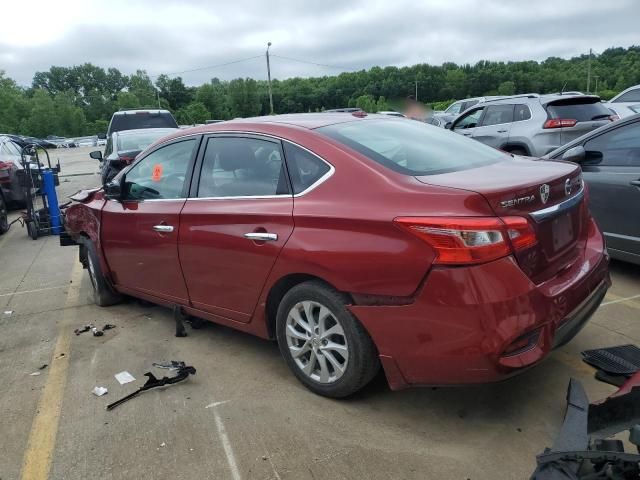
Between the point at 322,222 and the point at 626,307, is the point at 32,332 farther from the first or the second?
the point at 626,307

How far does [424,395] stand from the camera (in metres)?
3.15

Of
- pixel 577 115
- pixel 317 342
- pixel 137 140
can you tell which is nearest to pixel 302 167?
pixel 317 342

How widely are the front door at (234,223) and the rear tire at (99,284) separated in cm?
147

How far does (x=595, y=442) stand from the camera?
1.96 m

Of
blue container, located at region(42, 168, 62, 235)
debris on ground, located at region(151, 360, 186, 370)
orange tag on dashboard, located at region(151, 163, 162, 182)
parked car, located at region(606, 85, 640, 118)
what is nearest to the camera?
debris on ground, located at region(151, 360, 186, 370)

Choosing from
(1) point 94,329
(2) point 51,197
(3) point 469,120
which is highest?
(3) point 469,120

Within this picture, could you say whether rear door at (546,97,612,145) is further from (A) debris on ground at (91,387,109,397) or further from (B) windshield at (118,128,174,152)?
(A) debris on ground at (91,387,109,397)

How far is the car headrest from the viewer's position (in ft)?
11.4

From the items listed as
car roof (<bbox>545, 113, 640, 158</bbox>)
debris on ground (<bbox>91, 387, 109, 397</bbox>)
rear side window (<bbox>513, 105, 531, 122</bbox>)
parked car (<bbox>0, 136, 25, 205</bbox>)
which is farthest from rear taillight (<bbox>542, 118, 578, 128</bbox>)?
parked car (<bbox>0, 136, 25, 205</bbox>)

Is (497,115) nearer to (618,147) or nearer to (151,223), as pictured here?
(618,147)

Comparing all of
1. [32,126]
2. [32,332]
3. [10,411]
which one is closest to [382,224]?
[10,411]

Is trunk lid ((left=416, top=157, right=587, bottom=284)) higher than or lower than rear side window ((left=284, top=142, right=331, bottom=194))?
lower

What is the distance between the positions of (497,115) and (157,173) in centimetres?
750

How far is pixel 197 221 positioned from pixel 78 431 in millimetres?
1431
